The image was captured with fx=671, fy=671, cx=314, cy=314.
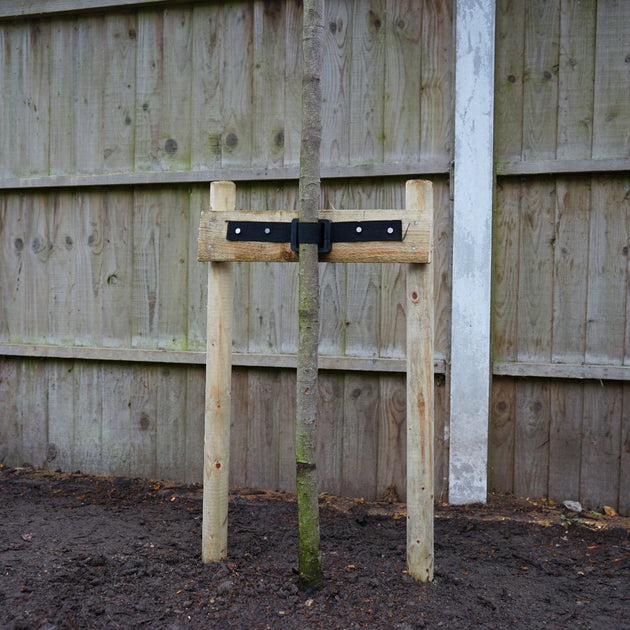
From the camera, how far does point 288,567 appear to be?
9.17 ft

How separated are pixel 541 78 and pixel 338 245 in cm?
183

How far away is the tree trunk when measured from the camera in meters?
2.46

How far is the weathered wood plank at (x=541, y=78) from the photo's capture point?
356cm

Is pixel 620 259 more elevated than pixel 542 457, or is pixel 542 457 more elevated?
pixel 620 259

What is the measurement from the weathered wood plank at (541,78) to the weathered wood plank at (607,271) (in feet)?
1.17

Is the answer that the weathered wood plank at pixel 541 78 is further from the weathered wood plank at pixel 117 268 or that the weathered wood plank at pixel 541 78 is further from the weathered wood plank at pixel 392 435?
the weathered wood plank at pixel 117 268

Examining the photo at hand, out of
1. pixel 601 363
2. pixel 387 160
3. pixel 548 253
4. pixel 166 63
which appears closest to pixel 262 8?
pixel 166 63

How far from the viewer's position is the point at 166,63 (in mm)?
4074

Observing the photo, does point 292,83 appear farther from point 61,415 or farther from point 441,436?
point 61,415

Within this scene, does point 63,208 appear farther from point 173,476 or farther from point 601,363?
point 601,363

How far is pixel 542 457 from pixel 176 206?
2579 mm

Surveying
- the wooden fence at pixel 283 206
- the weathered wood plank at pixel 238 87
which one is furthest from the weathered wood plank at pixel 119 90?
the weathered wood plank at pixel 238 87

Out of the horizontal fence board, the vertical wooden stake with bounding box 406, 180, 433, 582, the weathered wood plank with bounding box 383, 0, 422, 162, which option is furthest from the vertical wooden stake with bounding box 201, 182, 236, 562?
the weathered wood plank with bounding box 383, 0, 422, 162

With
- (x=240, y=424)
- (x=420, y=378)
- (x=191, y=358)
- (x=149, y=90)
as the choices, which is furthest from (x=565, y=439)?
(x=149, y=90)
